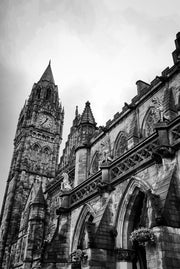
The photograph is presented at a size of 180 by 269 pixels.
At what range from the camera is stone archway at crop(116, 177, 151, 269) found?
10734 mm

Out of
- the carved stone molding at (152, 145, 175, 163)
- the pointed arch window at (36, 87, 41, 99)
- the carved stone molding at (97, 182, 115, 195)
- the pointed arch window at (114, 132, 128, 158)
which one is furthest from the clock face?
the carved stone molding at (152, 145, 175, 163)

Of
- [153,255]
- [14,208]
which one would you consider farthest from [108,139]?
[14,208]

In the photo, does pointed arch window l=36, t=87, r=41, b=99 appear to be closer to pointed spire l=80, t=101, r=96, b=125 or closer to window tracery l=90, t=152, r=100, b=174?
pointed spire l=80, t=101, r=96, b=125

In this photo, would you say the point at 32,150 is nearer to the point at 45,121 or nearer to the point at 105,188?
the point at 45,121

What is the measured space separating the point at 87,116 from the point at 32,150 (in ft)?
63.9

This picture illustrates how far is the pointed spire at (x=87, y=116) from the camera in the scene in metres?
22.4

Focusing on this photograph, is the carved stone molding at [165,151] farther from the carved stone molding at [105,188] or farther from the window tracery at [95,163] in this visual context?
the window tracery at [95,163]

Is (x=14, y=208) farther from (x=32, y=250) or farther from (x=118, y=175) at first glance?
(x=118, y=175)

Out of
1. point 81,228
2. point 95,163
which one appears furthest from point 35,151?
point 81,228

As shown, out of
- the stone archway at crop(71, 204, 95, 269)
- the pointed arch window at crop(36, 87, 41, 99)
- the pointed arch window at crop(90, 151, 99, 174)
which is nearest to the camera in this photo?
the stone archway at crop(71, 204, 95, 269)

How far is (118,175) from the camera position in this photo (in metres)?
12.2

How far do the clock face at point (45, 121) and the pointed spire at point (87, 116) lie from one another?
2075 centimetres

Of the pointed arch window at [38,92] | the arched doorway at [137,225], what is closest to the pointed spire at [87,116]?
the arched doorway at [137,225]

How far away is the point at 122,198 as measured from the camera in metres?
11.4
